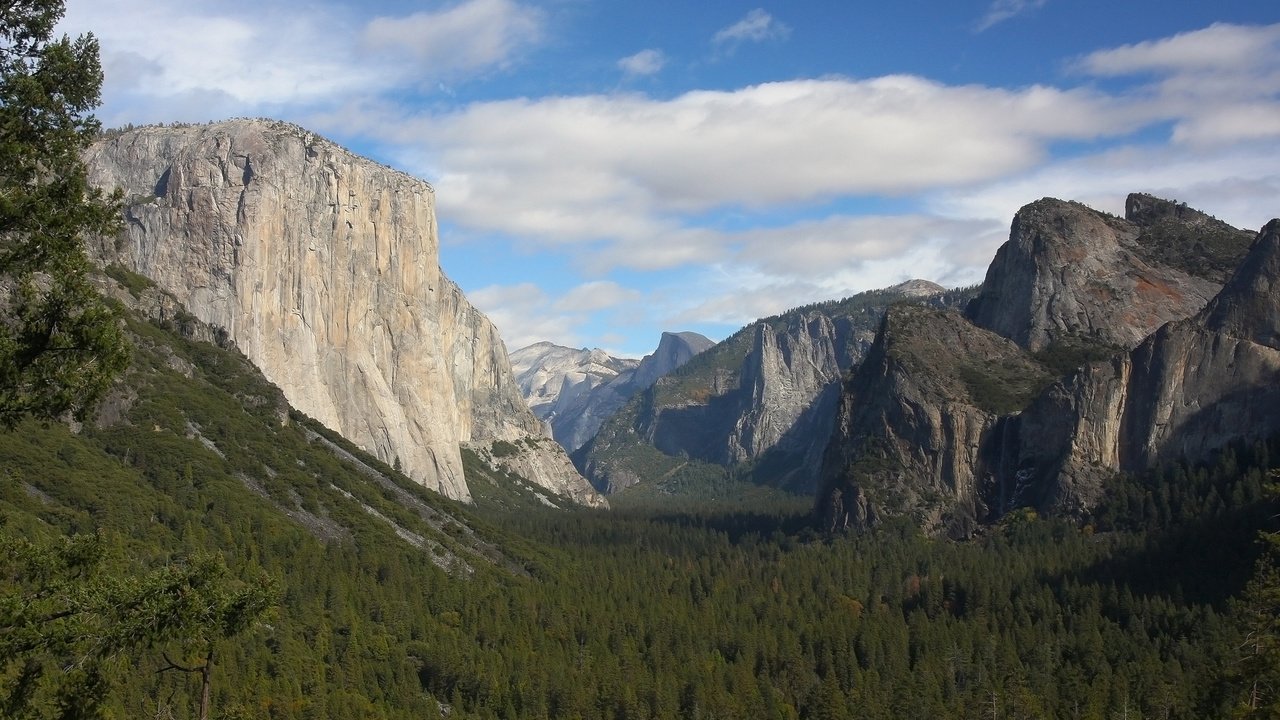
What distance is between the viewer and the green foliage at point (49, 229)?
71.5 ft

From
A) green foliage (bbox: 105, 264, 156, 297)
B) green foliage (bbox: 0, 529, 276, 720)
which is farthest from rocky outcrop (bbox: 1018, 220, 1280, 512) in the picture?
green foliage (bbox: 0, 529, 276, 720)

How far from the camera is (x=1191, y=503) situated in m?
154

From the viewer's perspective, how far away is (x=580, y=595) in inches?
5463

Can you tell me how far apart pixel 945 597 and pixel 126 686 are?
316ft

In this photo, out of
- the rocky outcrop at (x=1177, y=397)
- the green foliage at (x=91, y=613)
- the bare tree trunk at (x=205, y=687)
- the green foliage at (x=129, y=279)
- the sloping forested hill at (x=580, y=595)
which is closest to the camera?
the green foliage at (x=91, y=613)

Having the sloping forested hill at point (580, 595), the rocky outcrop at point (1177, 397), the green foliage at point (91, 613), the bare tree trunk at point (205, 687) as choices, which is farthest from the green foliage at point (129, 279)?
the bare tree trunk at point (205, 687)

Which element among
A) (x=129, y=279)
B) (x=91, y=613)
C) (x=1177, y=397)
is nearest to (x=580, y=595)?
(x=129, y=279)

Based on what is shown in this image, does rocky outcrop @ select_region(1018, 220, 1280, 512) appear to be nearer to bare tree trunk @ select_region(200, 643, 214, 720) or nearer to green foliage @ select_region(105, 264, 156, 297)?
green foliage @ select_region(105, 264, 156, 297)

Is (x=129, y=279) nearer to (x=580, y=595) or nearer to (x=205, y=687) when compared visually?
(x=580, y=595)

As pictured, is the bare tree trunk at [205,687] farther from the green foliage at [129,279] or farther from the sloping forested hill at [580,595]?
the green foliage at [129,279]

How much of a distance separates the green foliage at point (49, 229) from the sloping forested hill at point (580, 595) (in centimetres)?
4552

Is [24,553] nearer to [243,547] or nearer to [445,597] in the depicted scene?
[243,547]

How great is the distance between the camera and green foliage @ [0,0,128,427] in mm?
21781

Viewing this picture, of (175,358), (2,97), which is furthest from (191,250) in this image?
(2,97)
